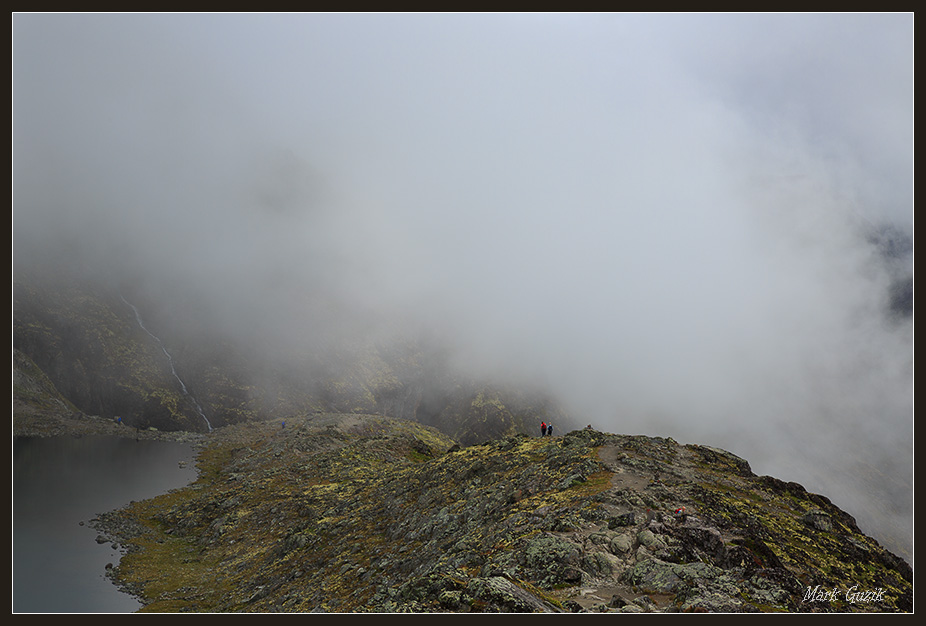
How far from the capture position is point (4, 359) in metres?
33.4

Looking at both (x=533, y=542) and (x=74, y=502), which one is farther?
(x=74, y=502)

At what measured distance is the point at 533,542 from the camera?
2770cm

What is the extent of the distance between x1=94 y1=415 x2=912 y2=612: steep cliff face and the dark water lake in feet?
12.4

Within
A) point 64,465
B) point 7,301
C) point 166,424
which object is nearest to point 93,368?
point 166,424

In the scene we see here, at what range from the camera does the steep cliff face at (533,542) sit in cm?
2322

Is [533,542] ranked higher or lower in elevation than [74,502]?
higher

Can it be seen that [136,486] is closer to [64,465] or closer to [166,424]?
[64,465]

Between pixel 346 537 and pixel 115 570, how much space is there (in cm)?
3248

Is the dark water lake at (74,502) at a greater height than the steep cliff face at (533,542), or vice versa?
the steep cliff face at (533,542)

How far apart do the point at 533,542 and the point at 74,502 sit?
93.3 m

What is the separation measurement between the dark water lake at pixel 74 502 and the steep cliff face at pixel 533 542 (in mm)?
3777

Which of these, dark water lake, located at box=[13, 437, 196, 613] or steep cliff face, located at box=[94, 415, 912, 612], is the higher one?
steep cliff face, located at box=[94, 415, 912, 612]

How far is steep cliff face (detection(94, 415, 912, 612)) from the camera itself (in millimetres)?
23219

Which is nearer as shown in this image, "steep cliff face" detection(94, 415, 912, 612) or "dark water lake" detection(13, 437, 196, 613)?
"steep cliff face" detection(94, 415, 912, 612)
